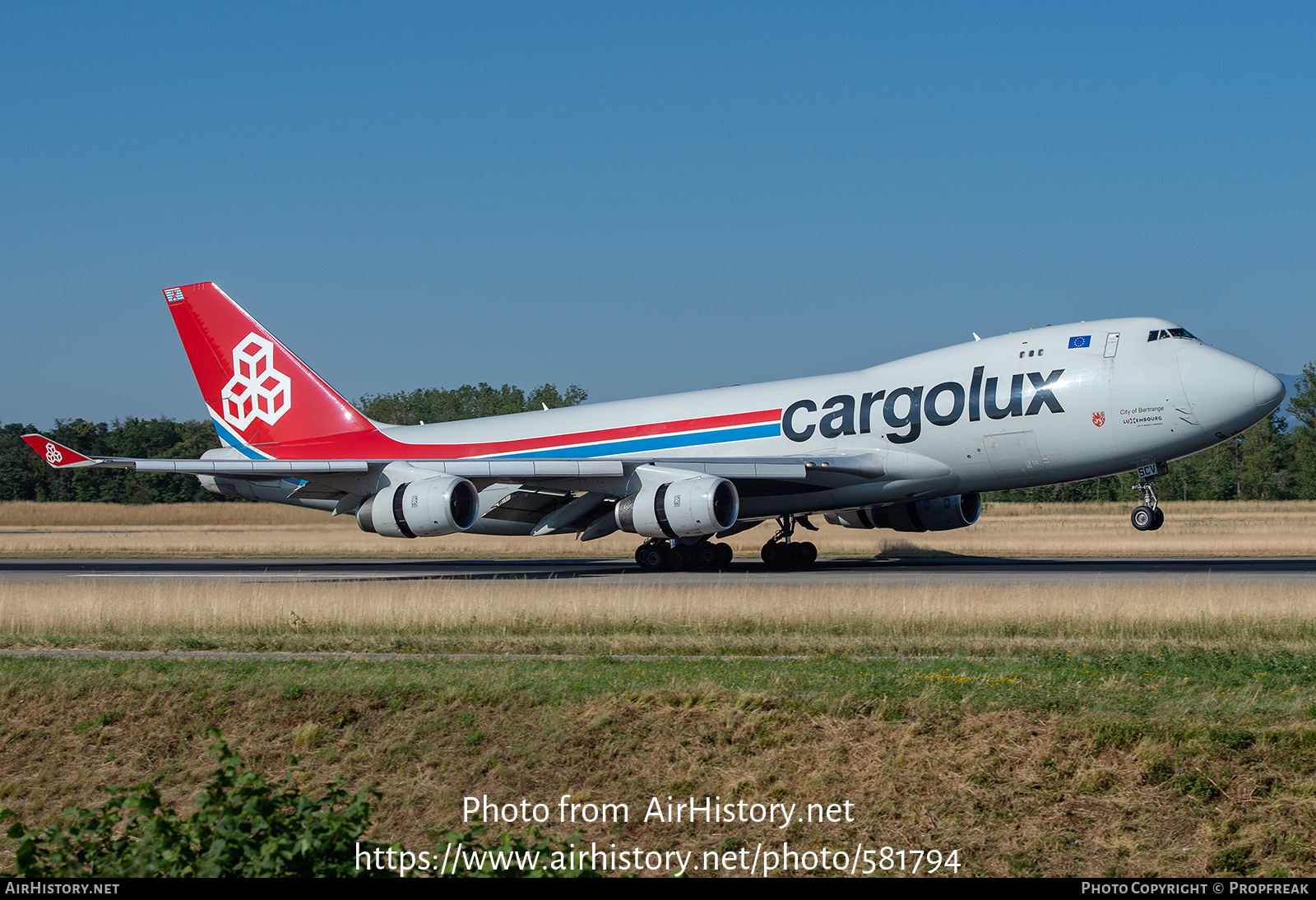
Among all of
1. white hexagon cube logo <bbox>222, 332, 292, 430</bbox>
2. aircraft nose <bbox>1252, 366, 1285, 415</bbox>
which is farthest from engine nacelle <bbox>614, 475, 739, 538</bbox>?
white hexagon cube logo <bbox>222, 332, 292, 430</bbox>

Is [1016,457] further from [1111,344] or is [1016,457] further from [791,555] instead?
[791,555]

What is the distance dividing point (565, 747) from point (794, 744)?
243 cm

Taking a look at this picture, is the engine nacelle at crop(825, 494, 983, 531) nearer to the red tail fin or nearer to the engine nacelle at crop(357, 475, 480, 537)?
the engine nacelle at crop(357, 475, 480, 537)

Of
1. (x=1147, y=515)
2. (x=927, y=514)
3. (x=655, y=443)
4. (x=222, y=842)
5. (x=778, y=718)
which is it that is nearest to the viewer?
(x=222, y=842)

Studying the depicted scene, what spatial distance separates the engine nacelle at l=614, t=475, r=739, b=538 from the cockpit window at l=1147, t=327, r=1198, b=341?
34.7ft

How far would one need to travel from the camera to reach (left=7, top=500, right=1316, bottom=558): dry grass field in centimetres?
4009

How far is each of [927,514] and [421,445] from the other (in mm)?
16316

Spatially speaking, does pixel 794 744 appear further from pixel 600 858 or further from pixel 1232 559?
pixel 1232 559

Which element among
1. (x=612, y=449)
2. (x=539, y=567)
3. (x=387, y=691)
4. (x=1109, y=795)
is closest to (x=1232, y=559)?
(x=612, y=449)

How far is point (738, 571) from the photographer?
31.5 meters

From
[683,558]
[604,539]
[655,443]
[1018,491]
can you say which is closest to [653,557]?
[683,558]

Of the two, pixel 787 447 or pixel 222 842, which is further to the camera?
pixel 787 447

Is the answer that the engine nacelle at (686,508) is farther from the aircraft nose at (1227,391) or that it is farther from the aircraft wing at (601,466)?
the aircraft nose at (1227,391)

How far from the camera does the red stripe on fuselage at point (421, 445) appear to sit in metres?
34.0
